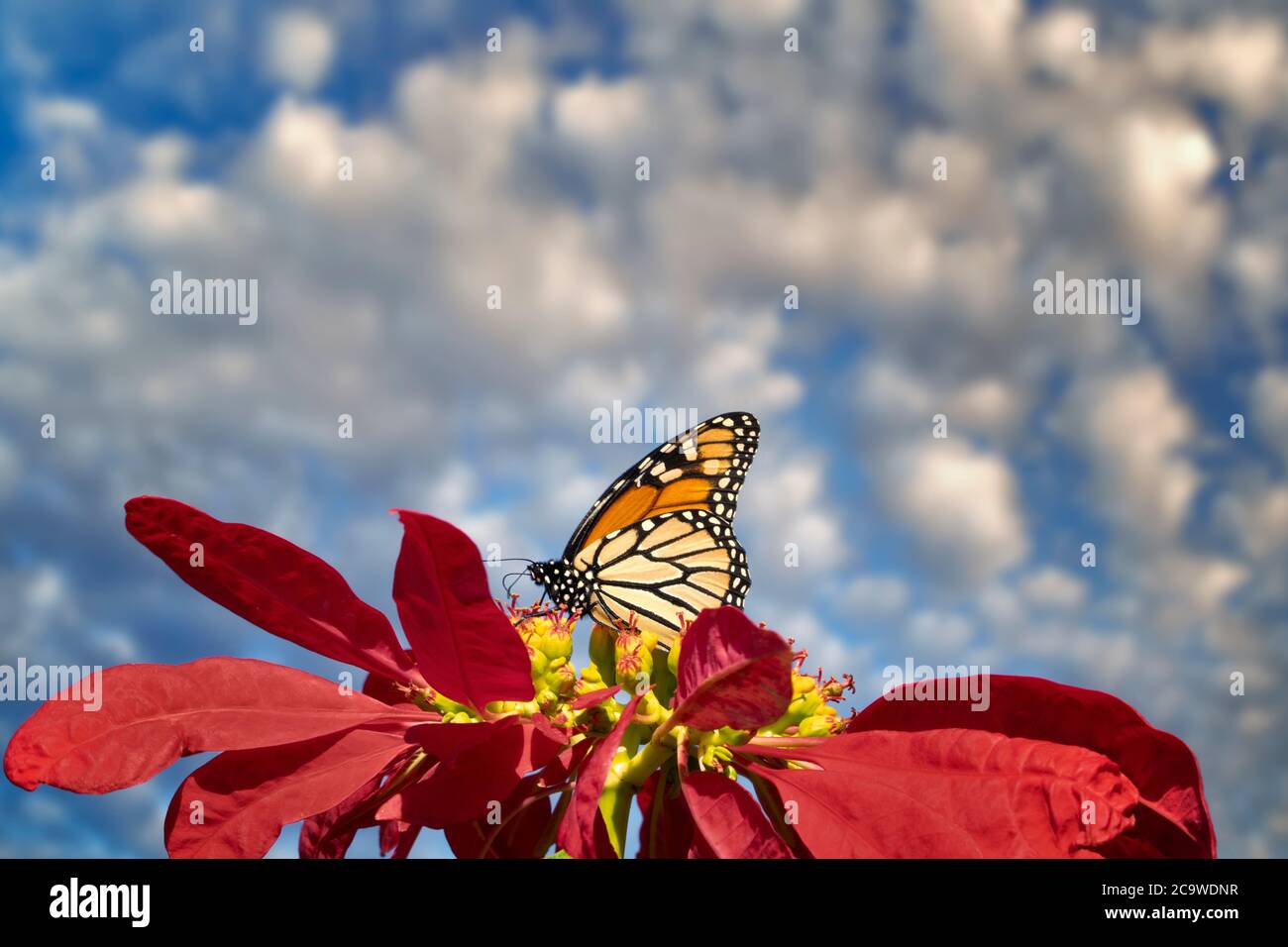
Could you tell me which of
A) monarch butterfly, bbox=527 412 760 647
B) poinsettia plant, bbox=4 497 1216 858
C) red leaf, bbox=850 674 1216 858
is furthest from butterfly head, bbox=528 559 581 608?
red leaf, bbox=850 674 1216 858

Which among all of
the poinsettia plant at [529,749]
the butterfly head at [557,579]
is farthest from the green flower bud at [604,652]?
the butterfly head at [557,579]

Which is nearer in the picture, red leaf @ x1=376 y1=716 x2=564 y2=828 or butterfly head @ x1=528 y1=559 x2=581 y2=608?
red leaf @ x1=376 y1=716 x2=564 y2=828

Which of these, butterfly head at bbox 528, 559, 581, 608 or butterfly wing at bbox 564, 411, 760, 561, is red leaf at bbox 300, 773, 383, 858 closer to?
butterfly head at bbox 528, 559, 581, 608

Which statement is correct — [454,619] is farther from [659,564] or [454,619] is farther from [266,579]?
[659,564]

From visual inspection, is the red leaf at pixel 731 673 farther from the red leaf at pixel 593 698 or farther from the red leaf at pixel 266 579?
the red leaf at pixel 266 579

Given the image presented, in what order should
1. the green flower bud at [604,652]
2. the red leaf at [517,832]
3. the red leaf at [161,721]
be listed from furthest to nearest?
the green flower bud at [604,652]
the red leaf at [517,832]
the red leaf at [161,721]
